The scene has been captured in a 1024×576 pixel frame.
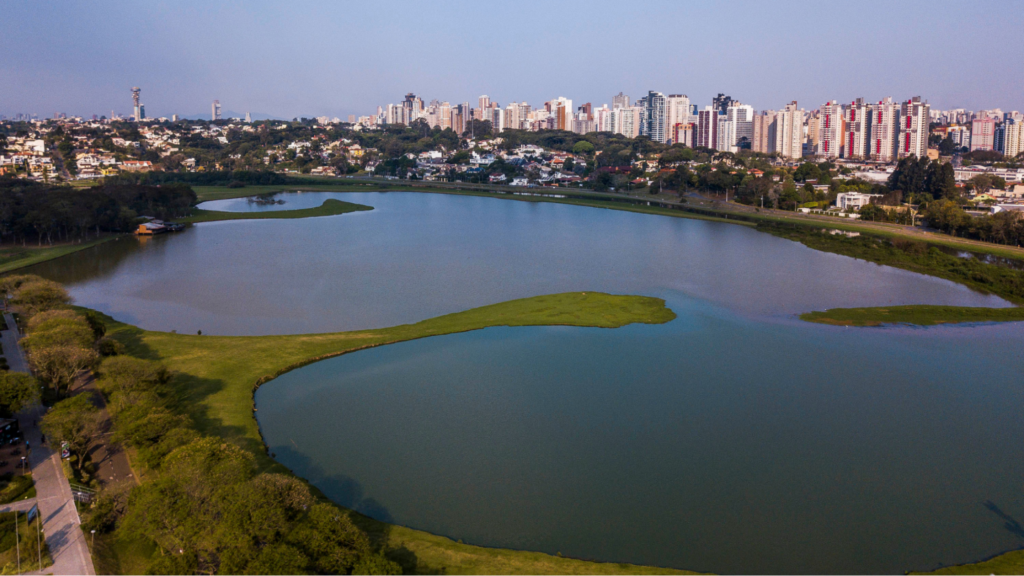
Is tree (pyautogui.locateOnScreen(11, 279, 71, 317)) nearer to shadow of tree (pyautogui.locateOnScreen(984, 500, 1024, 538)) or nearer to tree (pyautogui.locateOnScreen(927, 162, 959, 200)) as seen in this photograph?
shadow of tree (pyautogui.locateOnScreen(984, 500, 1024, 538))

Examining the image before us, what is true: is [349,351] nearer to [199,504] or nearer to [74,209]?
[199,504]

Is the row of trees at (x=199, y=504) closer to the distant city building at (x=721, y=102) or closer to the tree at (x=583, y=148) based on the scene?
the tree at (x=583, y=148)

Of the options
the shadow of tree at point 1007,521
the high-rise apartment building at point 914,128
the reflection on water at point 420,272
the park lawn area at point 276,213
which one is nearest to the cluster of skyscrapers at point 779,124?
the high-rise apartment building at point 914,128

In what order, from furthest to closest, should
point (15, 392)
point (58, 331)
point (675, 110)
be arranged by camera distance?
point (675, 110)
point (58, 331)
point (15, 392)

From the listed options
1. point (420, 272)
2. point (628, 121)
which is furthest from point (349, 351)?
point (628, 121)

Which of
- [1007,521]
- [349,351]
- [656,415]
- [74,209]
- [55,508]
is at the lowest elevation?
[1007,521]

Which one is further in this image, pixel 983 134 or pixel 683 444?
pixel 983 134

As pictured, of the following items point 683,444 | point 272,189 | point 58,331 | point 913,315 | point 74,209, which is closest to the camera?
point 683,444
